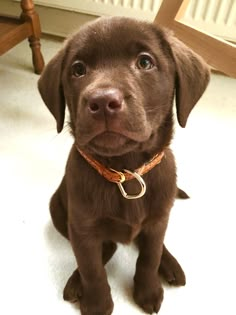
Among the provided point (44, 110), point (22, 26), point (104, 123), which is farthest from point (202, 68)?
point (22, 26)

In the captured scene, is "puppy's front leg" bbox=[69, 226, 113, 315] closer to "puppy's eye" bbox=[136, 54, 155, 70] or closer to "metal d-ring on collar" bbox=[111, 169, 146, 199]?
"metal d-ring on collar" bbox=[111, 169, 146, 199]

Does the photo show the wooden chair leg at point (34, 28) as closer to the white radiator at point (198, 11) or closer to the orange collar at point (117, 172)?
the white radiator at point (198, 11)

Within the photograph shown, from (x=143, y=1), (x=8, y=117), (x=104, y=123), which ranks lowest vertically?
(x=8, y=117)

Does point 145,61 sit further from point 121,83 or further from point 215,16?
point 215,16

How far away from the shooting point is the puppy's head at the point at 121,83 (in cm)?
76

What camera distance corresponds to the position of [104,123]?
752mm

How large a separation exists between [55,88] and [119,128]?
259 mm

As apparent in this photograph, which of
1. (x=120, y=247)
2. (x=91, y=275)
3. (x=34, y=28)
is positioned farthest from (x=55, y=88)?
(x=34, y=28)

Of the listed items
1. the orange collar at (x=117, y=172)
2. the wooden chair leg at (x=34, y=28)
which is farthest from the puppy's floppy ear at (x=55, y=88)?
the wooden chair leg at (x=34, y=28)

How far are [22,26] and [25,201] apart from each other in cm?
101

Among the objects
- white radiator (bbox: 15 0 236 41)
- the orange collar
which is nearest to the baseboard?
white radiator (bbox: 15 0 236 41)

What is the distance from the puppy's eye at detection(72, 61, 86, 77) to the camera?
0.87 m

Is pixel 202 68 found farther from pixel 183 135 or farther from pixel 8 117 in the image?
pixel 8 117

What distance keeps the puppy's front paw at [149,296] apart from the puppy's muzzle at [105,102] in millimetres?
629
